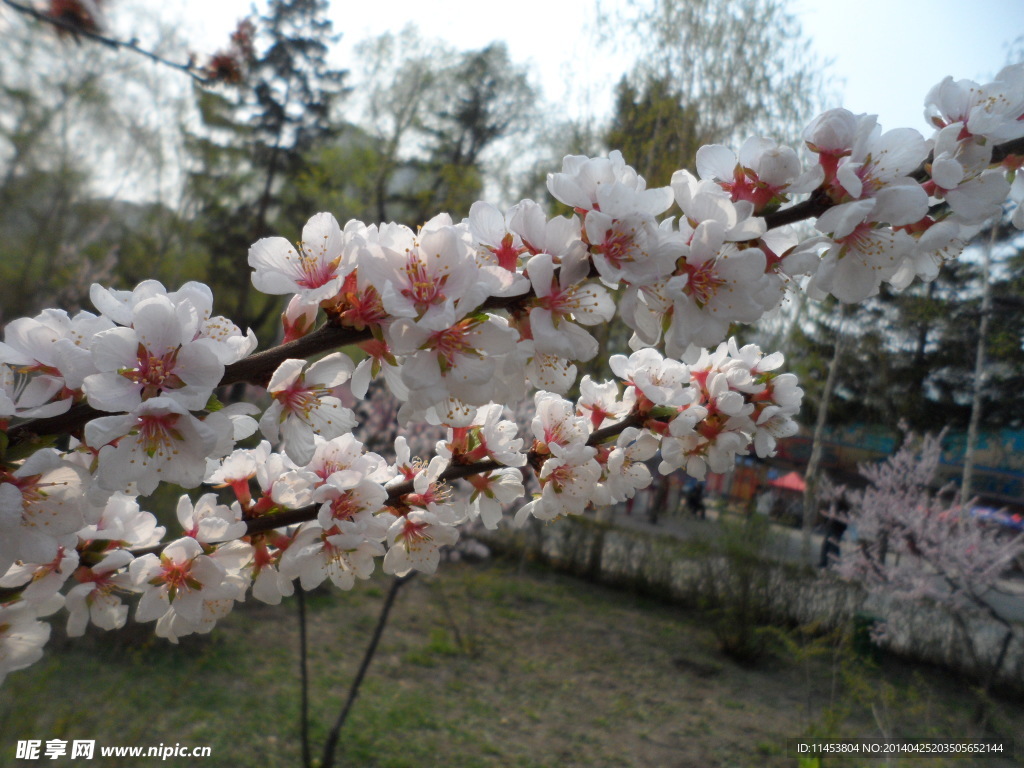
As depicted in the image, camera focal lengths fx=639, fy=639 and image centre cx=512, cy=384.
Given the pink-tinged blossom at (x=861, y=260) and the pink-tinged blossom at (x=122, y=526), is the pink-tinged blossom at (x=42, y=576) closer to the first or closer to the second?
the pink-tinged blossom at (x=122, y=526)

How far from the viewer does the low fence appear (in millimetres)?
5832

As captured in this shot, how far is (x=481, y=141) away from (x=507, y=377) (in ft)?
43.7

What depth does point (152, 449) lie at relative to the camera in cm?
60

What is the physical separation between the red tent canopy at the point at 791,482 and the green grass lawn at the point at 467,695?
196cm

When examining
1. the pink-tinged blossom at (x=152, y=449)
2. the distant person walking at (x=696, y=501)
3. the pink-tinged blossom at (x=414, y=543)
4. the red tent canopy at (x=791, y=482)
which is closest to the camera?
the pink-tinged blossom at (x=152, y=449)

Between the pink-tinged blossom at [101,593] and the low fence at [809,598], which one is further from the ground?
the pink-tinged blossom at [101,593]

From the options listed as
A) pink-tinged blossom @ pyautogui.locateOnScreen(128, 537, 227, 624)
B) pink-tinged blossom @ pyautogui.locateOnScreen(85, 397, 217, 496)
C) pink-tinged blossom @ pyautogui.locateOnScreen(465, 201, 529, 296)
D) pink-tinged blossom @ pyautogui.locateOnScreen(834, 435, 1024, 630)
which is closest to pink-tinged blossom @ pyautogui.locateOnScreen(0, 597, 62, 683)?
pink-tinged blossom @ pyautogui.locateOnScreen(128, 537, 227, 624)

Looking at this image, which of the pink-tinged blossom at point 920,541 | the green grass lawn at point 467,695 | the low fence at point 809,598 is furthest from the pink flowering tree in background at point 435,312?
the pink-tinged blossom at point 920,541

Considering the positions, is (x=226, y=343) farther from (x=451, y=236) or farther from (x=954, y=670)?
(x=954, y=670)

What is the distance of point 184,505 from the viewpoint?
0.96 m

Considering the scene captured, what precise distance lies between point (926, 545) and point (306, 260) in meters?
7.02

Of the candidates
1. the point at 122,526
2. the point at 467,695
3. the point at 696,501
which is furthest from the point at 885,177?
the point at 696,501

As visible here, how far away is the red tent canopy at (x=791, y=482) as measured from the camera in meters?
7.46

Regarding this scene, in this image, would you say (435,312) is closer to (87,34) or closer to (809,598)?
(87,34)
